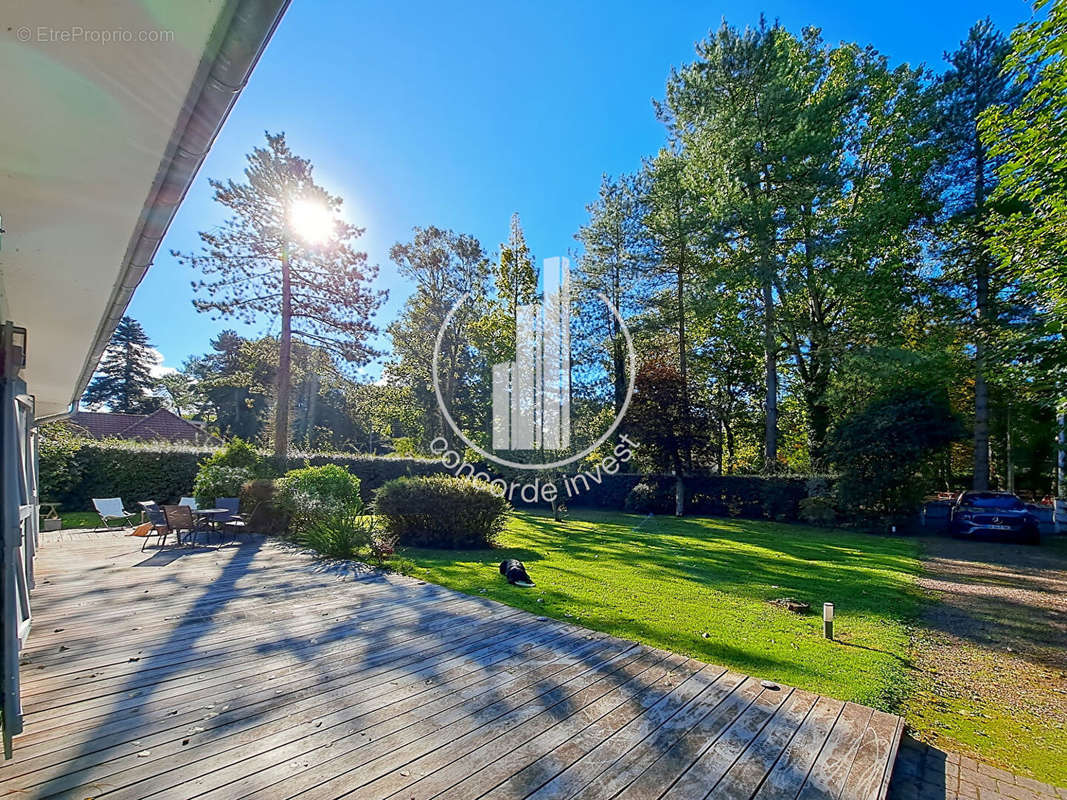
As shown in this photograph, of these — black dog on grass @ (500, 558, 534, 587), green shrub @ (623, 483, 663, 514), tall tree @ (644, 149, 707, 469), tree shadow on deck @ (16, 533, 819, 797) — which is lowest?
green shrub @ (623, 483, 663, 514)

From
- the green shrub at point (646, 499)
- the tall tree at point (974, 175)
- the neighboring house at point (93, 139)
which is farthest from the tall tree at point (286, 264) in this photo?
the tall tree at point (974, 175)

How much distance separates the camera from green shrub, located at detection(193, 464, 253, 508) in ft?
33.4

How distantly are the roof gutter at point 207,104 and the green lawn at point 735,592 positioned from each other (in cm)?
451

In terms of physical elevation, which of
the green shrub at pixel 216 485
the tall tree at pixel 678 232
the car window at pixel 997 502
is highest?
the tall tree at pixel 678 232

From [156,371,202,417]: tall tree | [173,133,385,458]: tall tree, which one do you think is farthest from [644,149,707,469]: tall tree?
[156,371,202,417]: tall tree

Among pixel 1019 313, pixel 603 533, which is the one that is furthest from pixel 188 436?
pixel 1019 313

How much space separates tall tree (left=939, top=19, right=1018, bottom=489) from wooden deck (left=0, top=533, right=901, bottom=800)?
16029 millimetres

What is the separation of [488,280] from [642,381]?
868 centimetres

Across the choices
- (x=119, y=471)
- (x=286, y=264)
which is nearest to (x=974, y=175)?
(x=286, y=264)

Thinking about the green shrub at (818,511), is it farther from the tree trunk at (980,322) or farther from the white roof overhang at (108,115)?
the white roof overhang at (108,115)

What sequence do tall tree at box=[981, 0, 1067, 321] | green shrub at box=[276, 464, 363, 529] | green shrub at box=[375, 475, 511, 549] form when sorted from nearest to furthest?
1. tall tree at box=[981, 0, 1067, 321]
2. green shrub at box=[375, 475, 511, 549]
3. green shrub at box=[276, 464, 363, 529]

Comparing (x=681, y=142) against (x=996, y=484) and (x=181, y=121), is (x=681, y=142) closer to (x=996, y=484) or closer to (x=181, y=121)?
(x=181, y=121)

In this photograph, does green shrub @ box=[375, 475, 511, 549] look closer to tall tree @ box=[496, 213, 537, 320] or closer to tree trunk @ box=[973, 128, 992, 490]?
tall tree @ box=[496, 213, 537, 320]

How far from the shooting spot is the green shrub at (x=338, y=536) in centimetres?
735
